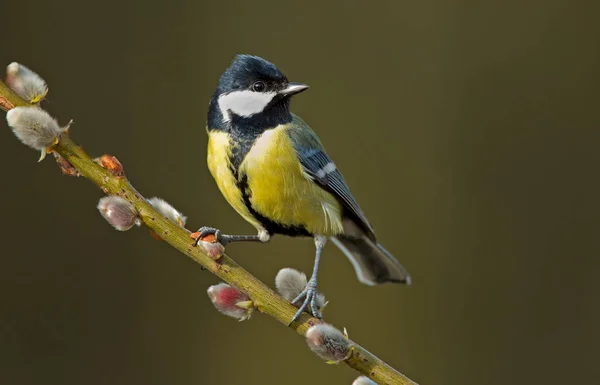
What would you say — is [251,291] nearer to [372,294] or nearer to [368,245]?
[368,245]

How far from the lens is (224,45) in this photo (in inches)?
155

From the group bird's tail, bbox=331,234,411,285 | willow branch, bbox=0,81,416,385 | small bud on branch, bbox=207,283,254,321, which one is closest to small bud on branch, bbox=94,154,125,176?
willow branch, bbox=0,81,416,385

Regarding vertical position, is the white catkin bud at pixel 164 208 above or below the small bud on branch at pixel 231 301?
above

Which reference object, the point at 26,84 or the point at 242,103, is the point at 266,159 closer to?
the point at 242,103

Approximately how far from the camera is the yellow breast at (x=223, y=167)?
A: 1.80 meters

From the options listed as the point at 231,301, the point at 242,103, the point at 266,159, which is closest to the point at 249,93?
the point at 242,103

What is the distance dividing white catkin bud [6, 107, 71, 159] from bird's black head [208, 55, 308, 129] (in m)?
0.73

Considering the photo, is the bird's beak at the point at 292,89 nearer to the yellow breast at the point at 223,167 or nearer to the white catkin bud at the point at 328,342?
the yellow breast at the point at 223,167

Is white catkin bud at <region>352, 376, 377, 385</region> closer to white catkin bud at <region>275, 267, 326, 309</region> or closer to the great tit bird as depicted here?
white catkin bud at <region>275, 267, 326, 309</region>

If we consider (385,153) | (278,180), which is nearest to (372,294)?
(385,153)

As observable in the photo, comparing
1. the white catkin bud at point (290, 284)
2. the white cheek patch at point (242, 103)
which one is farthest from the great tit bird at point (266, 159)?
the white catkin bud at point (290, 284)

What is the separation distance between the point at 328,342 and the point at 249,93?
0.85 m

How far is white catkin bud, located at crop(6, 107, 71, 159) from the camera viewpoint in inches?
41.1

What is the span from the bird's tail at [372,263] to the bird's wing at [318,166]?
16cm
